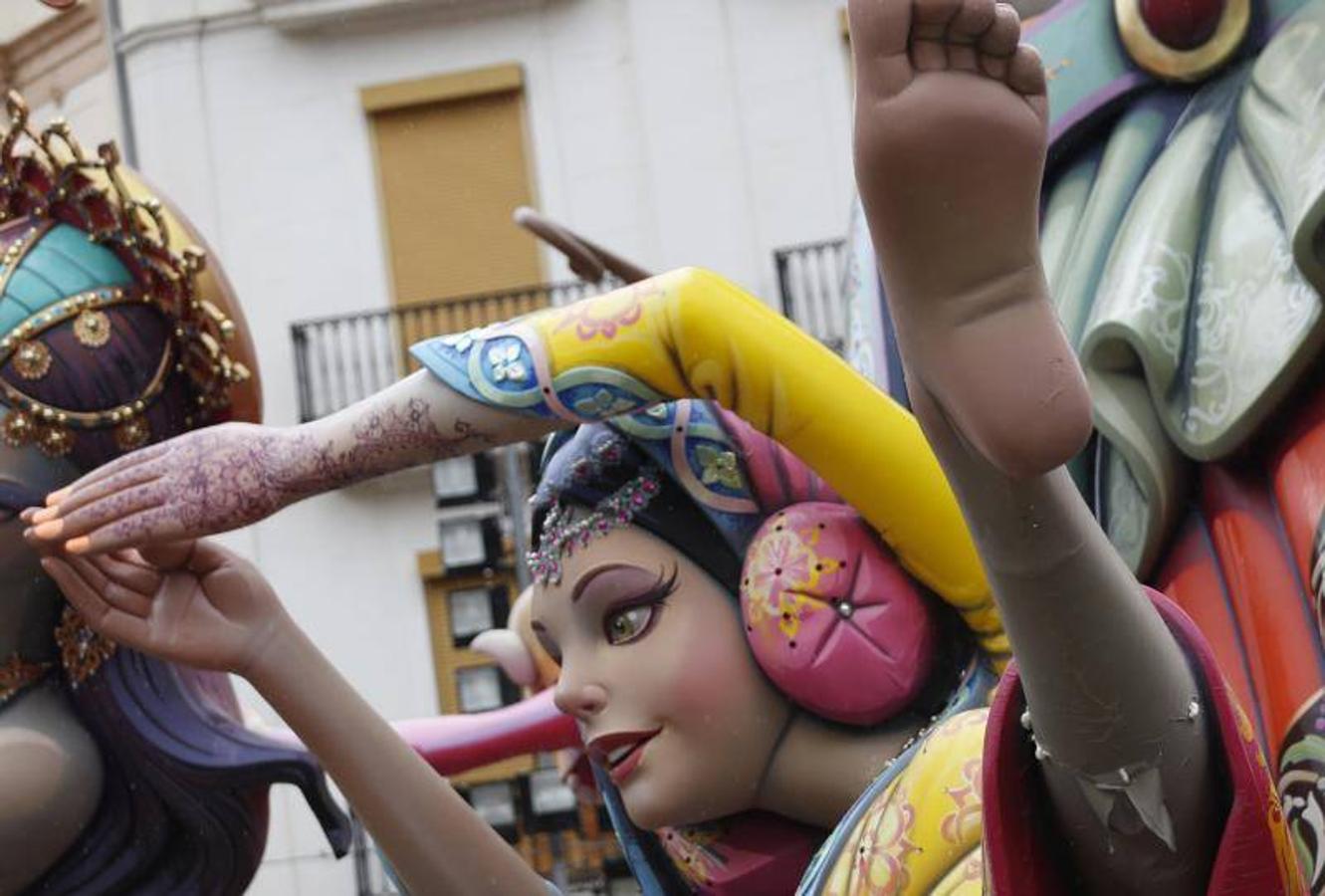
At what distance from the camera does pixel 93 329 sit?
327 centimetres

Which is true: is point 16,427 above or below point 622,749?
above

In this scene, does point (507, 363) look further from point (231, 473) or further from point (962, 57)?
point (962, 57)

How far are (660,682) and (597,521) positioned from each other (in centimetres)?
20

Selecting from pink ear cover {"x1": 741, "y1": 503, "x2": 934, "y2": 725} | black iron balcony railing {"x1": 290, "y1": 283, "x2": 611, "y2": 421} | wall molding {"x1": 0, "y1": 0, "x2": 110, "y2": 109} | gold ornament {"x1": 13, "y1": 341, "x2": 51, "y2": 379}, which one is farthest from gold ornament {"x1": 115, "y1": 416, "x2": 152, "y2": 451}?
wall molding {"x1": 0, "y1": 0, "x2": 110, "y2": 109}

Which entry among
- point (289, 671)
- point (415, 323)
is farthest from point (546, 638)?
point (415, 323)

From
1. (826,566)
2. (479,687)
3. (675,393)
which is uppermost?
(675,393)

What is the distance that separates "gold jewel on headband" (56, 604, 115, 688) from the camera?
333 cm

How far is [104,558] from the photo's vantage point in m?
3.09

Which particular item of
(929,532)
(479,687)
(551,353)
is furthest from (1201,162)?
(479,687)


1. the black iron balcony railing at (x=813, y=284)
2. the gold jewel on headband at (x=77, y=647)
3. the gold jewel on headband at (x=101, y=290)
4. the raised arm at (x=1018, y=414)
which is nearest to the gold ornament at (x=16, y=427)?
the gold jewel on headband at (x=101, y=290)

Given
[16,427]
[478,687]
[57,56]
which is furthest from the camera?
[57,56]

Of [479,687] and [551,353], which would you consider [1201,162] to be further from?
[479,687]

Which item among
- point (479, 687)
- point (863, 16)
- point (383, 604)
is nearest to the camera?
point (863, 16)

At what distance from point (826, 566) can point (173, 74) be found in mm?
11276
